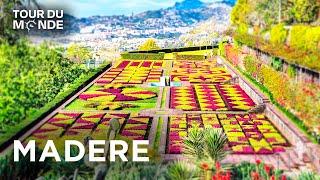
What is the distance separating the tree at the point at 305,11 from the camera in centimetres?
1571

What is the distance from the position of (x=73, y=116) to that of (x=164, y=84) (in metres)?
5.49

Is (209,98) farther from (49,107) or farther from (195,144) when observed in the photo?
(195,144)

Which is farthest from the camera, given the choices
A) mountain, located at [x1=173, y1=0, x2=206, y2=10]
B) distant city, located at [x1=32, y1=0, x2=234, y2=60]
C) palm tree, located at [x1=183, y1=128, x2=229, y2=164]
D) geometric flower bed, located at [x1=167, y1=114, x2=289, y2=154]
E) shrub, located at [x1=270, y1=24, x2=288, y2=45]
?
shrub, located at [x1=270, y1=24, x2=288, y2=45]

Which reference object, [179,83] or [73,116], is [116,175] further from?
[179,83]

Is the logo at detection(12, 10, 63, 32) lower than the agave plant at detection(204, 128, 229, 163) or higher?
higher

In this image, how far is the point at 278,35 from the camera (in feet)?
47.0

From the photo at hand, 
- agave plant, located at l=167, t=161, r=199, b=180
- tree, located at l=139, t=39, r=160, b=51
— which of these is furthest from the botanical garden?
tree, located at l=139, t=39, r=160, b=51

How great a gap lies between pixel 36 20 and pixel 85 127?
3.82m

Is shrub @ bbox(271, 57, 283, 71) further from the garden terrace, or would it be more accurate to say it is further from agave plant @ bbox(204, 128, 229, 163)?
agave plant @ bbox(204, 128, 229, 163)

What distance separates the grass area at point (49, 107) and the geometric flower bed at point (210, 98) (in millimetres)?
2250

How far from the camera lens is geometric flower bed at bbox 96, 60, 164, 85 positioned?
748 inches

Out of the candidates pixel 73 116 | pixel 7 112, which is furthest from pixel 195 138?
pixel 73 116

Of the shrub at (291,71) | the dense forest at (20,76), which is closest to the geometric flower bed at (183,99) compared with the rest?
the shrub at (291,71)

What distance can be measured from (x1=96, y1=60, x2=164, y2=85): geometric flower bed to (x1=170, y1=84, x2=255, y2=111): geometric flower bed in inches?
86.7
